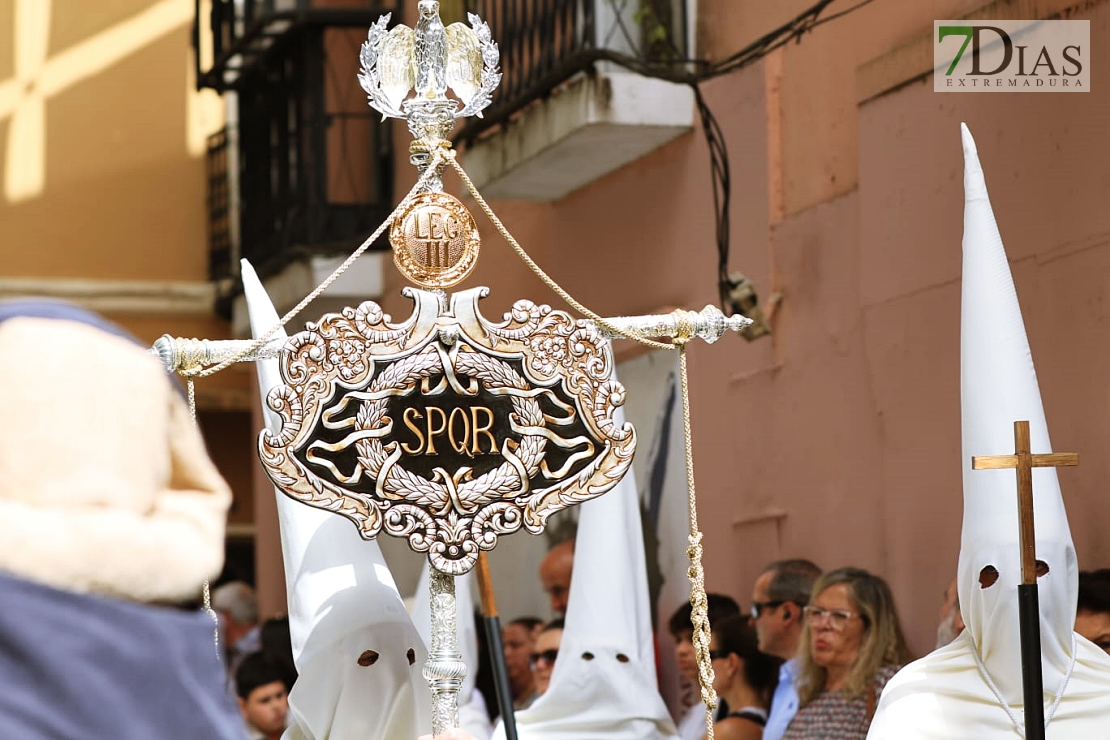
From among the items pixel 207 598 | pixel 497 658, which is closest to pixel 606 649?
pixel 497 658

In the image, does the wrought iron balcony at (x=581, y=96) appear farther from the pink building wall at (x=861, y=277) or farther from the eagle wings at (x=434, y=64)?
the eagle wings at (x=434, y=64)

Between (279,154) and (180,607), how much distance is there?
9.18 meters

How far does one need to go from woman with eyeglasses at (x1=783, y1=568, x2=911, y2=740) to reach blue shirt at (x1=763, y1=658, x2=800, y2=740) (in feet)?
0.28

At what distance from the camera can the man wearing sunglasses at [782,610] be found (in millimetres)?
6047

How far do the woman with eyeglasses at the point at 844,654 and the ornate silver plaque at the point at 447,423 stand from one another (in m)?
1.55

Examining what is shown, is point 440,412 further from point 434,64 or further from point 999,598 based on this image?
point 999,598

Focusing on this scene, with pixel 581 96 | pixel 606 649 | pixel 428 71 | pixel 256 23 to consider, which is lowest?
pixel 606 649

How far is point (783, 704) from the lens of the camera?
5.94 metres

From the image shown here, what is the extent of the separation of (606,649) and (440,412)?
2180mm

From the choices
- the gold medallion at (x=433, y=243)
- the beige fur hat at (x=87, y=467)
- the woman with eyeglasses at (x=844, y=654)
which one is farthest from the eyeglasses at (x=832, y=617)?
the beige fur hat at (x=87, y=467)

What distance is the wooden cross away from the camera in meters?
4.38

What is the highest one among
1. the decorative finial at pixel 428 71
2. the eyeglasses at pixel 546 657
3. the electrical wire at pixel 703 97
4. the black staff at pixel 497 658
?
the electrical wire at pixel 703 97

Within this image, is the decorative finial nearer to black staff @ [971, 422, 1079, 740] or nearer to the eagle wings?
the eagle wings

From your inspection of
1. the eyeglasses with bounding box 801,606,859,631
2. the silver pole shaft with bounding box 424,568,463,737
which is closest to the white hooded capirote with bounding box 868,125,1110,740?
the eyeglasses with bounding box 801,606,859,631
